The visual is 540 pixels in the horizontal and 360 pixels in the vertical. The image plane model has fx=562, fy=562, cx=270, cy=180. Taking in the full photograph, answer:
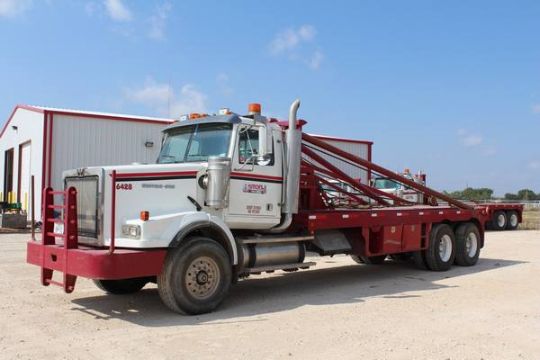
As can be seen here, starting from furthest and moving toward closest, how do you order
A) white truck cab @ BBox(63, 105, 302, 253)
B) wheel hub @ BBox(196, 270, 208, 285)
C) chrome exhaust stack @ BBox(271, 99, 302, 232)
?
1. chrome exhaust stack @ BBox(271, 99, 302, 232)
2. wheel hub @ BBox(196, 270, 208, 285)
3. white truck cab @ BBox(63, 105, 302, 253)

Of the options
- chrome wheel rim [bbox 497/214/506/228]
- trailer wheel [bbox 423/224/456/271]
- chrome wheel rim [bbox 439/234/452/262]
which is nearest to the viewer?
trailer wheel [bbox 423/224/456/271]

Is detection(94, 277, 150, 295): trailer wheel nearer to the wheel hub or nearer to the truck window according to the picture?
the wheel hub

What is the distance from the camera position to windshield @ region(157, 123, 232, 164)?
8.49 meters

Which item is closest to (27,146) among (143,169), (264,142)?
(264,142)

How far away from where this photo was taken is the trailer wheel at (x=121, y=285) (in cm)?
888

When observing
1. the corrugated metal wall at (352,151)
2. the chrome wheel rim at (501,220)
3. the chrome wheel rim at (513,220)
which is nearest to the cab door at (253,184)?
the corrugated metal wall at (352,151)

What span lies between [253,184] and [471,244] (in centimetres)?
715

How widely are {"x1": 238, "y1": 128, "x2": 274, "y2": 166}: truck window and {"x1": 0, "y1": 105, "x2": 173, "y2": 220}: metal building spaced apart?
1389 centimetres

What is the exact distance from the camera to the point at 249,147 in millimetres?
8648

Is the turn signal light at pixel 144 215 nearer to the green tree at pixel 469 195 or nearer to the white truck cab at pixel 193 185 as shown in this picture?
the white truck cab at pixel 193 185

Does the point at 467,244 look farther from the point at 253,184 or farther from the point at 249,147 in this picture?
the point at 249,147

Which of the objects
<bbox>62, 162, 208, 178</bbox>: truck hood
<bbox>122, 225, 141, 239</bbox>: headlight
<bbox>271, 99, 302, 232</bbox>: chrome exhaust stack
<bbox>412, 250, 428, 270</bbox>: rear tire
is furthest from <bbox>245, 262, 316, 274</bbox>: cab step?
<bbox>412, 250, 428, 270</bbox>: rear tire

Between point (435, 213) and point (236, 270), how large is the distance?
5.83 m

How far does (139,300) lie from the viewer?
28.6ft
